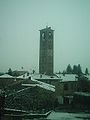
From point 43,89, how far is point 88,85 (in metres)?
18.7

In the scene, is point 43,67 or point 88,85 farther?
point 43,67

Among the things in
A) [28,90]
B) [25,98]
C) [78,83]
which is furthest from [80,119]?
[78,83]

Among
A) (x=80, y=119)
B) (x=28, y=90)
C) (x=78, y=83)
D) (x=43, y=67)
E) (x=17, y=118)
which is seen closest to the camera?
(x=17, y=118)

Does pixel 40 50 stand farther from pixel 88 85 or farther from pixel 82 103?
pixel 82 103

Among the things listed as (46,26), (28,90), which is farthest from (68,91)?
(46,26)

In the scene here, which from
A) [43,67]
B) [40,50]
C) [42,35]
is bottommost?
[43,67]

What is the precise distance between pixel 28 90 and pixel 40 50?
42199mm

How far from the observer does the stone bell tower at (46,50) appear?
235 feet

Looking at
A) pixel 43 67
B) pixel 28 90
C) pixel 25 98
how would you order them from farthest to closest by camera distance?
pixel 43 67
pixel 28 90
pixel 25 98

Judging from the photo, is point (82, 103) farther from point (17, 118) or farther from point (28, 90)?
point (17, 118)

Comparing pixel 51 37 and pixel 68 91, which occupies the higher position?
pixel 51 37

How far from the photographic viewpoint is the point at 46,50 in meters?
71.9

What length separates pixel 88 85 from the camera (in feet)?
163

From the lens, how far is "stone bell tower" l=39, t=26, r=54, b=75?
235 feet
